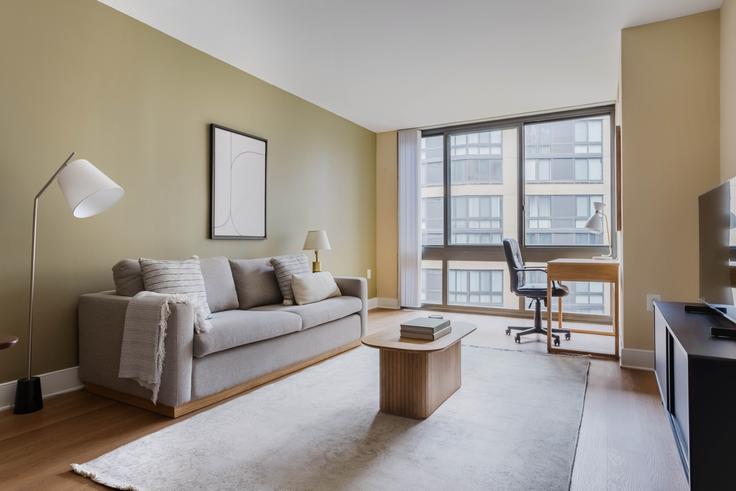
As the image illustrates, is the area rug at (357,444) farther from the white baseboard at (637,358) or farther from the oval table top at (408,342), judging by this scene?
the white baseboard at (637,358)

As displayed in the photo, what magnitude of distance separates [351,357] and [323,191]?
2.30 meters

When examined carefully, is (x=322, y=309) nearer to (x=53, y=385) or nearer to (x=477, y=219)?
(x=53, y=385)

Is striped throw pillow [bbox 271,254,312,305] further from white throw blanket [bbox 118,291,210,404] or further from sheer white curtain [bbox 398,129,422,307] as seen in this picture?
sheer white curtain [bbox 398,129,422,307]

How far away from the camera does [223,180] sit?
12.5ft

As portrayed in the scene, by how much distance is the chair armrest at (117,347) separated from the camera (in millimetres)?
2318

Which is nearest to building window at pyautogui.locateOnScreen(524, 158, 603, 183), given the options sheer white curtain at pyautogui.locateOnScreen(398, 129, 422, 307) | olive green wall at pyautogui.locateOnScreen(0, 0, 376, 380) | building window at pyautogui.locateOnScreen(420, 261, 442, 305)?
sheer white curtain at pyautogui.locateOnScreen(398, 129, 422, 307)

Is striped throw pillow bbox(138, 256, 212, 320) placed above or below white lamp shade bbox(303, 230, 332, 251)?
below

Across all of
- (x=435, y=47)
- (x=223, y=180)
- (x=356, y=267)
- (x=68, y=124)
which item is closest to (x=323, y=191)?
(x=356, y=267)

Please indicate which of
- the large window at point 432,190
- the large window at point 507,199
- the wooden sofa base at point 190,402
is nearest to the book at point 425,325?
the wooden sofa base at point 190,402

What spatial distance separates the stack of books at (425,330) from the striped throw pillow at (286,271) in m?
1.44

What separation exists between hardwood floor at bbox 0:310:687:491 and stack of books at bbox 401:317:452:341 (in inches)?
33.8

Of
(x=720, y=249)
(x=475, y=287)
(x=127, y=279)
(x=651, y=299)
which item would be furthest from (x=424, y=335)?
(x=475, y=287)

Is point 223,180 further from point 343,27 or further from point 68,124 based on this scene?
point 343,27

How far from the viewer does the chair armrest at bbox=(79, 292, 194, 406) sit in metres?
2.32
